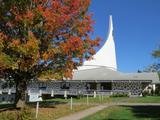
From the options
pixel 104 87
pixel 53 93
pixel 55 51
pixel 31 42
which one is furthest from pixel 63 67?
pixel 104 87

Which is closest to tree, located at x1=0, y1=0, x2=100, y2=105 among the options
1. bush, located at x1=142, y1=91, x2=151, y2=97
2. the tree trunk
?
the tree trunk

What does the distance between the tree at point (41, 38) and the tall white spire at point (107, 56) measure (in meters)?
40.7

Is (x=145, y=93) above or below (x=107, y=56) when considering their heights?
below

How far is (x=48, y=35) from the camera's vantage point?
993 inches

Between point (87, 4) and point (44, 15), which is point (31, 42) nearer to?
point (44, 15)

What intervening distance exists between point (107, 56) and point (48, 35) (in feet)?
152

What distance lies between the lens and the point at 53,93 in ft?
176

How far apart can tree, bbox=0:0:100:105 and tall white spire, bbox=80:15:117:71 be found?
40689 mm

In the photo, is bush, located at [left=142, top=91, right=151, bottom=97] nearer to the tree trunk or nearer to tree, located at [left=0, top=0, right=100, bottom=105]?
tree, located at [left=0, top=0, right=100, bottom=105]

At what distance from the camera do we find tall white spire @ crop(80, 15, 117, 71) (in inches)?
2697

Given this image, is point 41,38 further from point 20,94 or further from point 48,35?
point 20,94

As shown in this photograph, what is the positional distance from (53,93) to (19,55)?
97.8 ft

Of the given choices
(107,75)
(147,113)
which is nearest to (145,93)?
(107,75)

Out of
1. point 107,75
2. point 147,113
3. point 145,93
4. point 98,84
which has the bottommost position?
point 147,113
